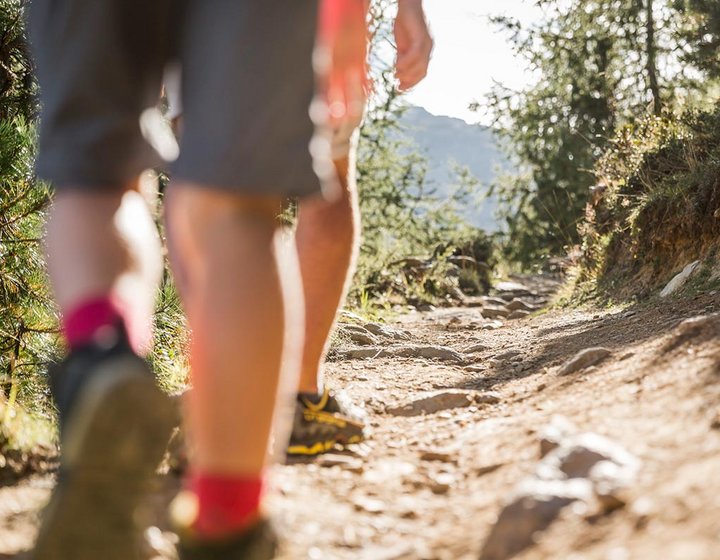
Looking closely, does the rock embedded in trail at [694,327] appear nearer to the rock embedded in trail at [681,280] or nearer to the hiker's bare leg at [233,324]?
the hiker's bare leg at [233,324]

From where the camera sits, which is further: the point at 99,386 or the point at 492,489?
the point at 492,489

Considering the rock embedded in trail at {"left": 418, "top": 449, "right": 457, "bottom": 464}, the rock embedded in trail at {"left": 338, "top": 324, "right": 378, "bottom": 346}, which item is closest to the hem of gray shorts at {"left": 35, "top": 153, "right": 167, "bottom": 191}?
the rock embedded in trail at {"left": 418, "top": 449, "right": 457, "bottom": 464}

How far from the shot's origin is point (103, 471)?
937 millimetres

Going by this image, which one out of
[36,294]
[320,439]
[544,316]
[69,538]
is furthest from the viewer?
[544,316]

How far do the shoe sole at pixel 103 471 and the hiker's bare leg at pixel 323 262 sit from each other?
968mm

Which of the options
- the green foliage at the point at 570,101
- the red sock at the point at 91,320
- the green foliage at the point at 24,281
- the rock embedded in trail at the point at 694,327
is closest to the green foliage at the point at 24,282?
the green foliage at the point at 24,281

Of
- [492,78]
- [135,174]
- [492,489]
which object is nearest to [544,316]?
[492,489]

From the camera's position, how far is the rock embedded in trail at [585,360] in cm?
254

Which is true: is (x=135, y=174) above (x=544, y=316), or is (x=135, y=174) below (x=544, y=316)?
above

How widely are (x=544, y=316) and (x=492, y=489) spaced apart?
523 centimetres

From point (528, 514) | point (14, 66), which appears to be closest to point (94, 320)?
point (528, 514)

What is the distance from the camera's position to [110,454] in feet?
3.06

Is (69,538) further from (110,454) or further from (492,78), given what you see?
(492,78)

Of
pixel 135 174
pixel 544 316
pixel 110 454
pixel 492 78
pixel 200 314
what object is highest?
pixel 492 78
